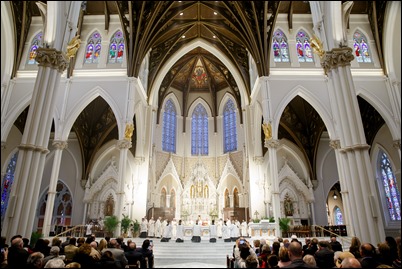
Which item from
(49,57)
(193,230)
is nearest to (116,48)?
(49,57)

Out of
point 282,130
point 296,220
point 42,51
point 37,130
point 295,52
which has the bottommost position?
point 296,220

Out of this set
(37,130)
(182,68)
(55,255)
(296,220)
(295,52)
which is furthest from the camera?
(182,68)

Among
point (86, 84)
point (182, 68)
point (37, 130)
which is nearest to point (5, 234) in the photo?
point (37, 130)

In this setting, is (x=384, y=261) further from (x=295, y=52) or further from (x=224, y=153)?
(x=224, y=153)

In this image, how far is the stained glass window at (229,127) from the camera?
91.0 ft

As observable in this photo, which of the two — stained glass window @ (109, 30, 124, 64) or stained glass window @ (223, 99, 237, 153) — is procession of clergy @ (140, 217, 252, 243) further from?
stained glass window @ (109, 30, 124, 64)

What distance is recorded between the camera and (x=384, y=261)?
482cm

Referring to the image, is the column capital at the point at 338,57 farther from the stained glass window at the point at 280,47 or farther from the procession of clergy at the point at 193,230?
the stained glass window at the point at 280,47

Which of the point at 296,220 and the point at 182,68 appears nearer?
the point at 296,220

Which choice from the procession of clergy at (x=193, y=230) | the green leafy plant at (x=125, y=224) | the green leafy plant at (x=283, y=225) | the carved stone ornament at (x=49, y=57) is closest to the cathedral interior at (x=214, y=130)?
the carved stone ornament at (x=49, y=57)

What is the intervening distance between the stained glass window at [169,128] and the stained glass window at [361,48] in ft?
54.6

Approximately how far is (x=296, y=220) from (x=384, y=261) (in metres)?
18.3

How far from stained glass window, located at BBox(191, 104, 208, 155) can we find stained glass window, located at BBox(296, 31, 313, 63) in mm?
12548

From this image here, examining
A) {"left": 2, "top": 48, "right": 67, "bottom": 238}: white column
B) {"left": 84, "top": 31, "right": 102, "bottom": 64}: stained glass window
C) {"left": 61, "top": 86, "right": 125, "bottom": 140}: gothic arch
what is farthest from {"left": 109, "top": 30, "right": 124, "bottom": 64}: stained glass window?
{"left": 2, "top": 48, "right": 67, "bottom": 238}: white column
